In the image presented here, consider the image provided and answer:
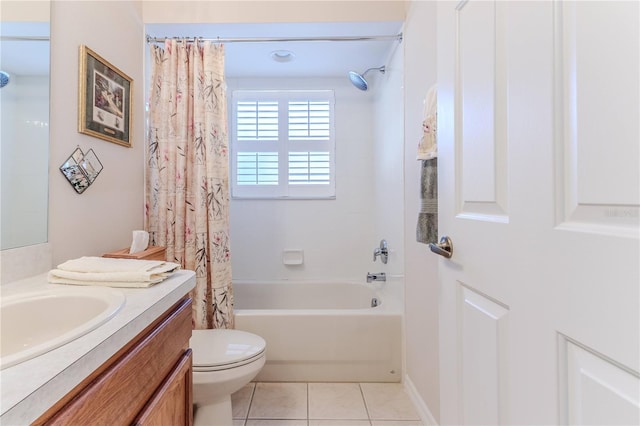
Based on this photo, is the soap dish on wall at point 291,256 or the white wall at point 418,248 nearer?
the white wall at point 418,248

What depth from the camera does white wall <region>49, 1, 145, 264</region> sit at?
1.11 metres

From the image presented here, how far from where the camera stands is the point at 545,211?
538mm

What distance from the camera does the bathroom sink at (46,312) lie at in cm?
68

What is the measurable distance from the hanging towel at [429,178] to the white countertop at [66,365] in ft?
3.18

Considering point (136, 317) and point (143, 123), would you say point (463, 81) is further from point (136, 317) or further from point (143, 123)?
point (143, 123)

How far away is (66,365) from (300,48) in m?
2.15

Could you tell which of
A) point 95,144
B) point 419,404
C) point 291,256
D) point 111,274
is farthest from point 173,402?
point 291,256

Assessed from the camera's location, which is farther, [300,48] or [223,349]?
[300,48]

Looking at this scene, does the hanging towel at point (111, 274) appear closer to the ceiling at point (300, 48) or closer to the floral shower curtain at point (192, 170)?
the floral shower curtain at point (192, 170)

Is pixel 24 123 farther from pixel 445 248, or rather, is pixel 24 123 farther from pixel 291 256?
pixel 291 256

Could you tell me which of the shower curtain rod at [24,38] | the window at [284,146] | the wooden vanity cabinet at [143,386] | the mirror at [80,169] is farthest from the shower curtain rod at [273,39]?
the wooden vanity cabinet at [143,386]

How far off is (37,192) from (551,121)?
1.53 m

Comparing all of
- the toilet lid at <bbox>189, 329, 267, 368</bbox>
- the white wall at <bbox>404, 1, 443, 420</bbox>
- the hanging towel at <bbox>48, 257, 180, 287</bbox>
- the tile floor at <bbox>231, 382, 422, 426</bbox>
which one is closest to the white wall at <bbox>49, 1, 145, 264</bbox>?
the hanging towel at <bbox>48, 257, 180, 287</bbox>

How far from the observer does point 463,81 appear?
0.81 meters
